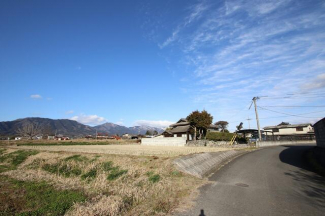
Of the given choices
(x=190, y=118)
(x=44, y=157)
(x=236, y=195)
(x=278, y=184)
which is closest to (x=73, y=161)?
(x=44, y=157)

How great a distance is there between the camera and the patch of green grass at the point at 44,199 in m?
7.77

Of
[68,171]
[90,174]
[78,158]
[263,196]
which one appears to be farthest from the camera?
[78,158]

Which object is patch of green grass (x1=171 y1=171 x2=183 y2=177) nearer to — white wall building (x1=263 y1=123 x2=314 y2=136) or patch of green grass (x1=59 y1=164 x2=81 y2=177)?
patch of green grass (x1=59 y1=164 x2=81 y2=177)

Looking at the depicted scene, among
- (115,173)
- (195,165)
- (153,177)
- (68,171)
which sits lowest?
(68,171)

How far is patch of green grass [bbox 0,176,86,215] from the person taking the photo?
777 cm

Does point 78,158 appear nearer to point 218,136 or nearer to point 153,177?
point 153,177

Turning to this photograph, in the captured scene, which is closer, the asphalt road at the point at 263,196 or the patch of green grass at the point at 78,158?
the asphalt road at the point at 263,196

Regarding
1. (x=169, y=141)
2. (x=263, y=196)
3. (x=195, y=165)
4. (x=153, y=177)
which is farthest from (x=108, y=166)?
(x=169, y=141)

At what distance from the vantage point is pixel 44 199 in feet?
30.5

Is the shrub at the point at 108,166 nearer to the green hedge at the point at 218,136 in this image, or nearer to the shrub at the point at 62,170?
the shrub at the point at 62,170

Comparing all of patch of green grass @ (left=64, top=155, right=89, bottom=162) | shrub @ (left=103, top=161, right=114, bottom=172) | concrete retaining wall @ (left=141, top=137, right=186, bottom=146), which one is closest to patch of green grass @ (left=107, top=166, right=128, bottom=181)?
shrub @ (left=103, top=161, right=114, bottom=172)

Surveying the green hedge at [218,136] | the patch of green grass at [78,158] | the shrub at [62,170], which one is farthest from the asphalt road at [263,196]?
the green hedge at [218,136]

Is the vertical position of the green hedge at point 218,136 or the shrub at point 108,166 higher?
the green hedge at point 218,136

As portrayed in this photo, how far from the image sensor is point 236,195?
8.35 m
